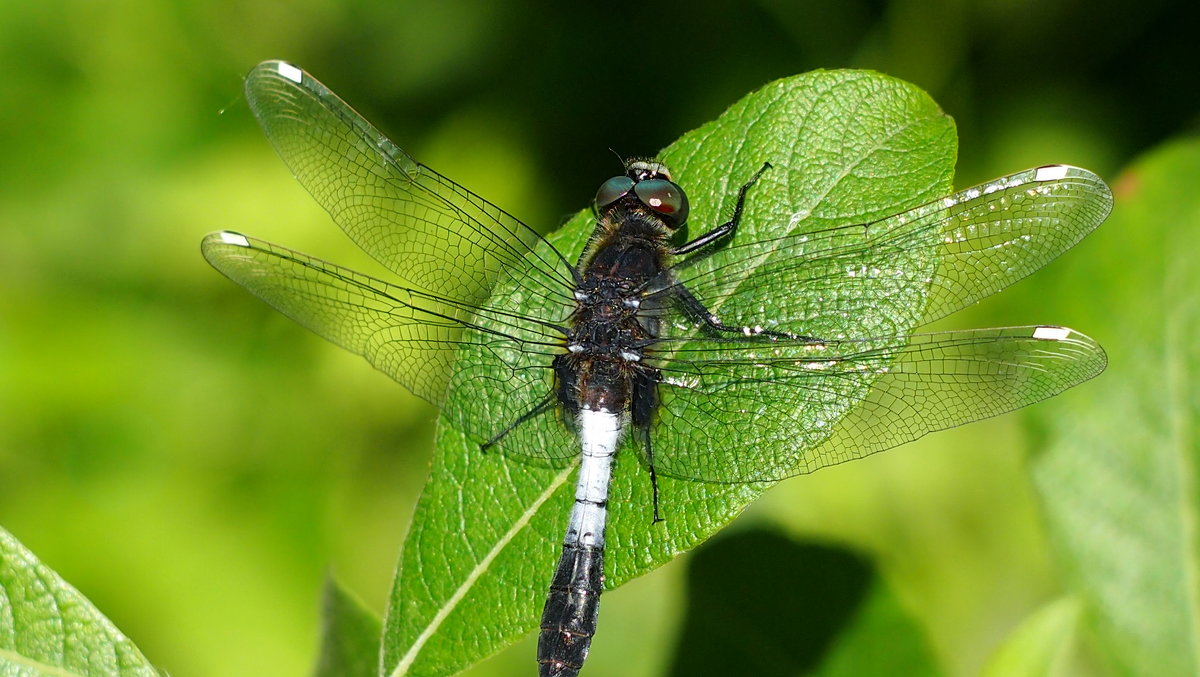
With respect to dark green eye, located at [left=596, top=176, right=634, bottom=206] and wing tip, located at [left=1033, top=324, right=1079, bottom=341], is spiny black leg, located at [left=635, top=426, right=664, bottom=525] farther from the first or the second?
wing tip, located at [left=1033, top=324, right=1079, bottom=341]

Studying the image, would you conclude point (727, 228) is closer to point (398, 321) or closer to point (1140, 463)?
point (398, 321)

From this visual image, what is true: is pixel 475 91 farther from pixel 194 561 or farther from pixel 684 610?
pixel 684 610

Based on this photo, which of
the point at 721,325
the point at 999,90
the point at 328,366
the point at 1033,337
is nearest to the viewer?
the point at 1033,337

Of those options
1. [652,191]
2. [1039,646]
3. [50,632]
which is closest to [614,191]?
[652,191]

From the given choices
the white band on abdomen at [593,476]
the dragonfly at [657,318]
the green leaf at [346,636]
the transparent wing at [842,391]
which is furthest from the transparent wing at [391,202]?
the green leaf at [346,636]

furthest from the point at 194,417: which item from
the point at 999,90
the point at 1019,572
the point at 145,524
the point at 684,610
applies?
the point at 999,90

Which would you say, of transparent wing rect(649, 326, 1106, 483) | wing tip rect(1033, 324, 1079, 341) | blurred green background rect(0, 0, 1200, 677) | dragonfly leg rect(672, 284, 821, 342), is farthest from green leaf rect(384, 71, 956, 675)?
blurred green background rect(0, 0, 1200, 677)

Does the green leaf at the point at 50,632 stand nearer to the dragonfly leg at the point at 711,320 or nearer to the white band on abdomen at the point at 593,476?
the white band on abdomen at the point at 593,476
